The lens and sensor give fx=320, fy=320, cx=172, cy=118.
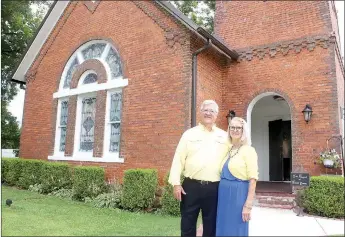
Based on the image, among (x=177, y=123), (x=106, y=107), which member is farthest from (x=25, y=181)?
(x=177, y=123)

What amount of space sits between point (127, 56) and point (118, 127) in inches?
66.8

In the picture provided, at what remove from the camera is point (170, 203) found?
218 inches

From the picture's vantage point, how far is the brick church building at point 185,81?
6410 millimetres

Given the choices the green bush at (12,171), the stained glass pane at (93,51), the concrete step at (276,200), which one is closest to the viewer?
the concrete step at (276,200)

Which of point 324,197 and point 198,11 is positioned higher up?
point 198,11

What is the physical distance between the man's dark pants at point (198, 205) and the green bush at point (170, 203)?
2518 millimetres

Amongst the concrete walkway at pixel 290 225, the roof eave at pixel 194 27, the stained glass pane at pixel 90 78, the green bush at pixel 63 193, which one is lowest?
the green bush at pixel 63 193

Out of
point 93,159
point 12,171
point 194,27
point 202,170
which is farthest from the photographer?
point 12,171

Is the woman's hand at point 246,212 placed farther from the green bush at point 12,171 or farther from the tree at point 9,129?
the tree at point 9,129

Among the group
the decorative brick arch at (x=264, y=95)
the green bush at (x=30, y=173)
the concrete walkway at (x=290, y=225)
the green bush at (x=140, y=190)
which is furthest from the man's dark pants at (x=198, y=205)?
the green bush at (x=30, y=173)

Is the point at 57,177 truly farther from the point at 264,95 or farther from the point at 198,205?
the point at 198,205

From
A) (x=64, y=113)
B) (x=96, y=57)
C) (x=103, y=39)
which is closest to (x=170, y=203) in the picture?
(x=96, y=57)

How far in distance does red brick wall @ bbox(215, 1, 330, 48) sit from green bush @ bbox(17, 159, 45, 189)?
19.4ft

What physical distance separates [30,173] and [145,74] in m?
4.40
